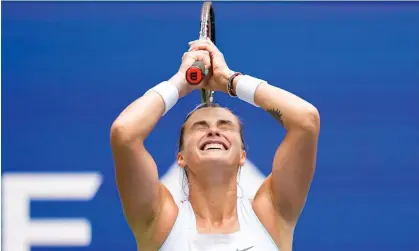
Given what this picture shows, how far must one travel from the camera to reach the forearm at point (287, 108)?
10.2 ft

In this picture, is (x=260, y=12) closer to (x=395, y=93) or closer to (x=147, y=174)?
(x=395, y=93)

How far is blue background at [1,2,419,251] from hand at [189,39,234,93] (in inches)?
24.0

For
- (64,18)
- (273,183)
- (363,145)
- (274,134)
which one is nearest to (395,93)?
(363,145)

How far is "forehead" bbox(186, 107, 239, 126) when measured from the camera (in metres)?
3.25

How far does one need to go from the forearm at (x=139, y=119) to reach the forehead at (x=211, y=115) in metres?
0.15

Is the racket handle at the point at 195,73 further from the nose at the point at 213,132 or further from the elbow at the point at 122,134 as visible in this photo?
the elbow at the point at 122,134

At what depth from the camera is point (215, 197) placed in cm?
324

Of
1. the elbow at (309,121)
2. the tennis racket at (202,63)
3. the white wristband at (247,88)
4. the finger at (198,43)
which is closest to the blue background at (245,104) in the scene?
the tennis racket at (202,63)

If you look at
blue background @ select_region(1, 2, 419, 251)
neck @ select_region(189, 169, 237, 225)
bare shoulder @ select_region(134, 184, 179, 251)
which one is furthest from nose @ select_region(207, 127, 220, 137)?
blue background @ select_region(1, 2, 419, 251)

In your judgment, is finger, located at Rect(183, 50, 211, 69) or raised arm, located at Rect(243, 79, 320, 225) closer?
raised arm, located at Rect(243, 79, 320, 225)

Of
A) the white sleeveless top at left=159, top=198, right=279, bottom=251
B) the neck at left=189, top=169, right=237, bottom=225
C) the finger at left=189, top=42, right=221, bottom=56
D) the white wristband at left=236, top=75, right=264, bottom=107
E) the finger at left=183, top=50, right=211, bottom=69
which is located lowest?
the white sleeveless top at left=159, top=198, right=279, bottom=251

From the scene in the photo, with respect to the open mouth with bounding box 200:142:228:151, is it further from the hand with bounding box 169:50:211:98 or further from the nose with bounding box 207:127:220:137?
the hand with bounding box 169:50:211:98

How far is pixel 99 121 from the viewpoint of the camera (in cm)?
395

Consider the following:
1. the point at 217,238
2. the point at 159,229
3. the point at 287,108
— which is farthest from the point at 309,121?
the point at 159,229
